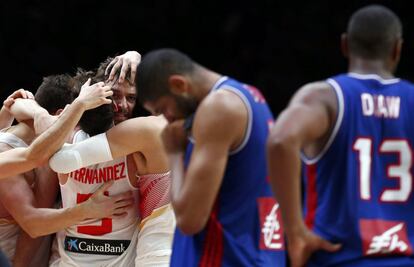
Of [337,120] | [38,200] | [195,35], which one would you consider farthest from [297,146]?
[195,35]

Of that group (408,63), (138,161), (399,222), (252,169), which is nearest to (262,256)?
(252,169)

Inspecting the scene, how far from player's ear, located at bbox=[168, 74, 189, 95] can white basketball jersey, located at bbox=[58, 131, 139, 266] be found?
1.22 metres

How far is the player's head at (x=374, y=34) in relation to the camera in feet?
10.7

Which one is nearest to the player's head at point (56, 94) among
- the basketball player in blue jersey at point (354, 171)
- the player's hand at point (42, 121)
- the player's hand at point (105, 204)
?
the player's hand at point (42, 121)

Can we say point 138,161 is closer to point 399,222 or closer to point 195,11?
point 399,222

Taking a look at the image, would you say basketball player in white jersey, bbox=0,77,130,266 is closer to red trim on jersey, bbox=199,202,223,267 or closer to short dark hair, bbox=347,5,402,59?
red trim on jersey, bbox=199,202,223,267

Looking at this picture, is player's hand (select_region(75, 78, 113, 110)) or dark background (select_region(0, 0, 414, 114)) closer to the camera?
player's hand (select_region(75, 78, 113, 110))

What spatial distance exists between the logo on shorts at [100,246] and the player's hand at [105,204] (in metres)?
0.15

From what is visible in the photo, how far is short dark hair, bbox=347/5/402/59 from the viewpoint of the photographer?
3248 mm

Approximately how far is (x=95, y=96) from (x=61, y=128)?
22cm

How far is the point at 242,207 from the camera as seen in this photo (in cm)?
346

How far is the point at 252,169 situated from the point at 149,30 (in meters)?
5.78

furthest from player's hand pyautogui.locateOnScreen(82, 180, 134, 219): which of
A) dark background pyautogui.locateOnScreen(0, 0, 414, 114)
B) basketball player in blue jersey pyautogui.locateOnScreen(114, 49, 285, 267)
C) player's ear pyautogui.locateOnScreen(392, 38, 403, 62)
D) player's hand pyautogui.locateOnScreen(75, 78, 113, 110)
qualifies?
dark background pyautogui.locateOnScreen(0, 0, 414, 114)

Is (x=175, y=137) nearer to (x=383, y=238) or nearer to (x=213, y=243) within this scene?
(x=213, y=243)
